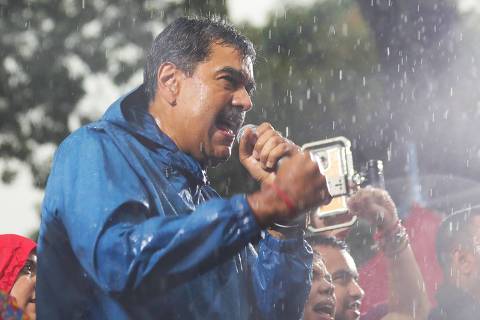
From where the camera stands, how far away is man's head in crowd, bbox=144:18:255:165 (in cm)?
227

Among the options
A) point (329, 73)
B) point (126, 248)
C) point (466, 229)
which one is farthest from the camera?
point (329, 73)

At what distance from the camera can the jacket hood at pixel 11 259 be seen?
3.66 m

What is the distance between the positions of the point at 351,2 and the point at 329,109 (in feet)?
7.95

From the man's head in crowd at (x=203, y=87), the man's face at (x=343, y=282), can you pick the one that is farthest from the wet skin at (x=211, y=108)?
the man's face at (x=343, y=282)

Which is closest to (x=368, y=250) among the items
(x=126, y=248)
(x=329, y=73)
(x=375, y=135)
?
(x=375, y=135)

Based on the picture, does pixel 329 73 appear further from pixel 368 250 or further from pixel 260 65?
pixel 368 250

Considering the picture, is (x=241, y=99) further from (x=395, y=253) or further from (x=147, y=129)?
(x=395, y=253)

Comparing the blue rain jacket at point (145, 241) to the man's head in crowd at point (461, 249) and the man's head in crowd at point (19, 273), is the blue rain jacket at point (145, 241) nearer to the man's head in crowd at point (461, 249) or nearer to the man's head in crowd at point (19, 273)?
the man's head in crowd at point (19, 273)

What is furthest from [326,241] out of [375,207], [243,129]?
[243,129]

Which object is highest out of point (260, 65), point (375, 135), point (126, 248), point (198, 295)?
point (126, 248)

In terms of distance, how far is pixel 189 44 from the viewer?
2.39 metres

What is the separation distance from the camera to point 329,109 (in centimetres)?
921

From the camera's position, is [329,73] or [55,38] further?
[329,73]

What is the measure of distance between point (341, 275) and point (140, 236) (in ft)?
9.33
